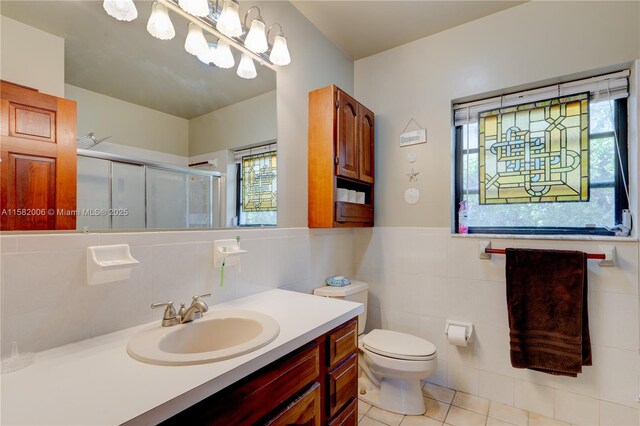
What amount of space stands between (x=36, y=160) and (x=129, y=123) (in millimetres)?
329

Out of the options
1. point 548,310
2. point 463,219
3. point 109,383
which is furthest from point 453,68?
point 109,383

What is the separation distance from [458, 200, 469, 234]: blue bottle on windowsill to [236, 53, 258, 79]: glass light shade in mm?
1596

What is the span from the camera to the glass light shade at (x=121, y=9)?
3.42 ft

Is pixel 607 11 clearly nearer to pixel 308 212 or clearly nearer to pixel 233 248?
pixel 308 212

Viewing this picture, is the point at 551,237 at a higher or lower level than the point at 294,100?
lower

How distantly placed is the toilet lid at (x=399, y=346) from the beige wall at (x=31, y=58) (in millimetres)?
1853

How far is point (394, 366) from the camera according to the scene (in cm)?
168

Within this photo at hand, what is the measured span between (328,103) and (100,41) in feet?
3.85

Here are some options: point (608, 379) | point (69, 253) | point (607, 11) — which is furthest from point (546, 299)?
point (69, 253)

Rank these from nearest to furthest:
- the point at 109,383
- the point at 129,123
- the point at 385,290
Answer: the point at 109,383 → the point at 129,123 → the point at 385,290

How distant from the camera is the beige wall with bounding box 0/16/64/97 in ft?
2.75

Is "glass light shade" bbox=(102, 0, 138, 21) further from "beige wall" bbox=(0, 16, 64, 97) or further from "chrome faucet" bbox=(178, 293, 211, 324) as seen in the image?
"chrome faucet" bbox=(178, 293, 211, 324)

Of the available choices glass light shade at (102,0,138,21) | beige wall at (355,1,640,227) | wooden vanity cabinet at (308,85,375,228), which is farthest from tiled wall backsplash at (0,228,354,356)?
beige wall at (355,1,640,227)

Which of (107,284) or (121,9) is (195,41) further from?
(107,284)
